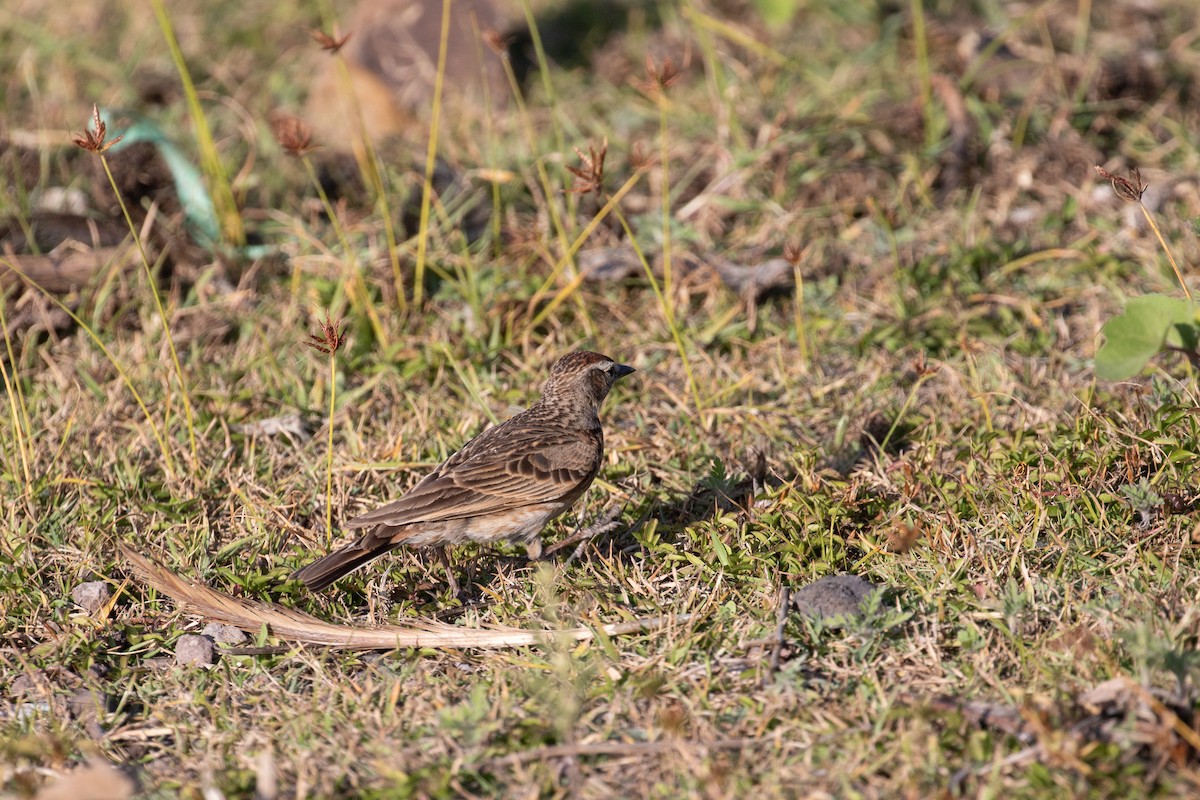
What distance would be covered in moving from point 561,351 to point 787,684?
3.04 metres

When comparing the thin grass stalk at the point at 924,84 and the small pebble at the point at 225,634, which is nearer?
the small pebble at the point at 225,634

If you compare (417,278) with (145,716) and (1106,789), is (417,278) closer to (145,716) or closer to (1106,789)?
(145,716)

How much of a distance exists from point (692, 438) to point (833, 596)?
1693 millimetres

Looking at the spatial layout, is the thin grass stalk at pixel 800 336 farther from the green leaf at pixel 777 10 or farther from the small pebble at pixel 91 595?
the small pebble at pixel 91 595

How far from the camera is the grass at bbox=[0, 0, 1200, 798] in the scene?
4.30m

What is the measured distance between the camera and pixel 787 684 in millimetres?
4492

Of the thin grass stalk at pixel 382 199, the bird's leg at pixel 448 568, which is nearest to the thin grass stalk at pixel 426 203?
the thin grass stalk at pixel 382 199

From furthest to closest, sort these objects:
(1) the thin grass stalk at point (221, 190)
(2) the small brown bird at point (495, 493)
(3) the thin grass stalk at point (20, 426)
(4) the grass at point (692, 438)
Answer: (1) the thin grass stalk at point (221, 190) < (3) the thin grass stalk at point (20, 426) < (2) the small brown bird at point (495, 493) < (4) the grass at point (692, 438)

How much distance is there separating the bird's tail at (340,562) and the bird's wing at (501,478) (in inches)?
3.5

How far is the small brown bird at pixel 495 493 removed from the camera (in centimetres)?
525

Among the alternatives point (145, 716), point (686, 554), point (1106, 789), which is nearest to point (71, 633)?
point (145, 716)

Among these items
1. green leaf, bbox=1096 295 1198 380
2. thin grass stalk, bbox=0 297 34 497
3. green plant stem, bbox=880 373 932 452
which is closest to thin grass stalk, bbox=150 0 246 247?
thin grass stalk, bbox=0 297 34 497

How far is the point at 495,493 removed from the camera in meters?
5.44

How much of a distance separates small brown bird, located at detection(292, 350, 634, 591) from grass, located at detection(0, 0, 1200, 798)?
22 centimetres
